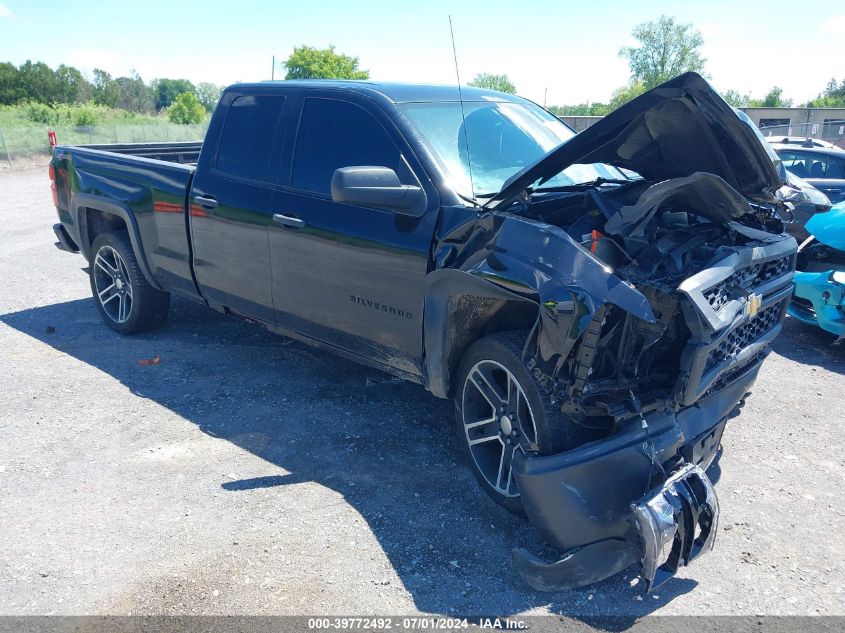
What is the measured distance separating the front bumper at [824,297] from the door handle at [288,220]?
4.16m

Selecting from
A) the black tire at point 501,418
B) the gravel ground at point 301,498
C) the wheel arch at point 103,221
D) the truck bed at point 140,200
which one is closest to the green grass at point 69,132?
the truck bed at point 140,200

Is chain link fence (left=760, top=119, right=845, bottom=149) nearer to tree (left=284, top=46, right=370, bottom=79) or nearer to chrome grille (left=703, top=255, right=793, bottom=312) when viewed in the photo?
chrome grille (left=703, top=255, right=793, bottom=312)

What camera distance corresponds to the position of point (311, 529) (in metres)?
3.41

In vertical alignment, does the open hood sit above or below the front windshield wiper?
above

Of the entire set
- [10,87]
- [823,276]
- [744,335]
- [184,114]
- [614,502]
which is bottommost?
[614,502]

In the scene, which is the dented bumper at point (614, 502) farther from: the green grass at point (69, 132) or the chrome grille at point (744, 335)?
the green grass at point (69, 132)

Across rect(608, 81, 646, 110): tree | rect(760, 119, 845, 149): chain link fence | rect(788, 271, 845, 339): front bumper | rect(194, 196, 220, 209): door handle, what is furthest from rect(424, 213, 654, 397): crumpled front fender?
rect(608, 81, 646, 110): tree

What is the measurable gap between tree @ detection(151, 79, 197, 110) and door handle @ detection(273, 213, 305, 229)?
105707mm

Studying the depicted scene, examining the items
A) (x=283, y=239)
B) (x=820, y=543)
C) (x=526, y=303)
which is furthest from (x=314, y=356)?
(x=820, y=543)

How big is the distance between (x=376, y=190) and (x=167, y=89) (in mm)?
117353

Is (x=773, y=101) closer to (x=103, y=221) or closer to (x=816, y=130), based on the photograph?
(x=816, y=130)

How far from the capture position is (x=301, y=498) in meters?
3.67

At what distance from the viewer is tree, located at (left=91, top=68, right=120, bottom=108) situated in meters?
72.9

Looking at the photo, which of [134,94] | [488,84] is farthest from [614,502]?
[134,94]
